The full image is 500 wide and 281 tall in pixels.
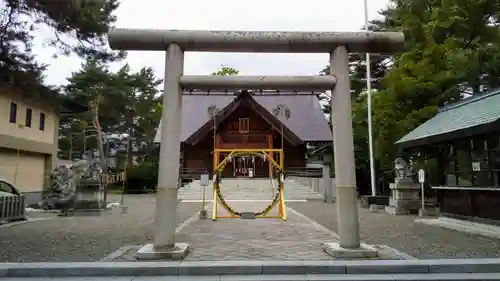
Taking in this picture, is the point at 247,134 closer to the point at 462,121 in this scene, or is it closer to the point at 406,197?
the point at 406,197

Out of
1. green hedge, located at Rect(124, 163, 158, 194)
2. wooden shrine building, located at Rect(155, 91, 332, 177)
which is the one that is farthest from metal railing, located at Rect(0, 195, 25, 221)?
green hedge, located at Rect(124, 163, 158, 194)

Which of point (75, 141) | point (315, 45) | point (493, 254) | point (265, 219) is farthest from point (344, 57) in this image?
point (75, 141)

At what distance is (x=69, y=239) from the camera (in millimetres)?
10016

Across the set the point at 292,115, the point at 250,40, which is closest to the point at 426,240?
the point at 250,40

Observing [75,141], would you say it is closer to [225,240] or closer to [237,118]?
[237,118]

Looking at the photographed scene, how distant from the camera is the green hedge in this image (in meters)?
35.7

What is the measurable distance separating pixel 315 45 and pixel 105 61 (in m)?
8.06

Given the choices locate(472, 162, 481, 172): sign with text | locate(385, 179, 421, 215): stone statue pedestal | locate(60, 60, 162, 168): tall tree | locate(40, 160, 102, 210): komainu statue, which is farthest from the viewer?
locate(60, 60, 162, 168): tall tree

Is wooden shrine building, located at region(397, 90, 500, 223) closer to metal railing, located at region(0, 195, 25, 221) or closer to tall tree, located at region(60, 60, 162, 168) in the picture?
metal railing, located at region(0, 195, 25, 221)

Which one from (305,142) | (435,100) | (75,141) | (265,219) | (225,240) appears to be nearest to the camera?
(225,240)

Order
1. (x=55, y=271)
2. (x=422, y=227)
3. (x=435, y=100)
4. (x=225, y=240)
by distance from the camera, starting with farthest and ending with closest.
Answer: (x=435, y=100) → (x=422, y=227) → (x=225, y=240) → (x=55, y=271)

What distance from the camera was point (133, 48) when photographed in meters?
8.09

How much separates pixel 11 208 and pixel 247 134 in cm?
2105

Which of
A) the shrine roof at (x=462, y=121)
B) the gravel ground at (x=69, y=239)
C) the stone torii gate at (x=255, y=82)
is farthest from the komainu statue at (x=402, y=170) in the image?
the gravel ground at (x=69, y=239)
